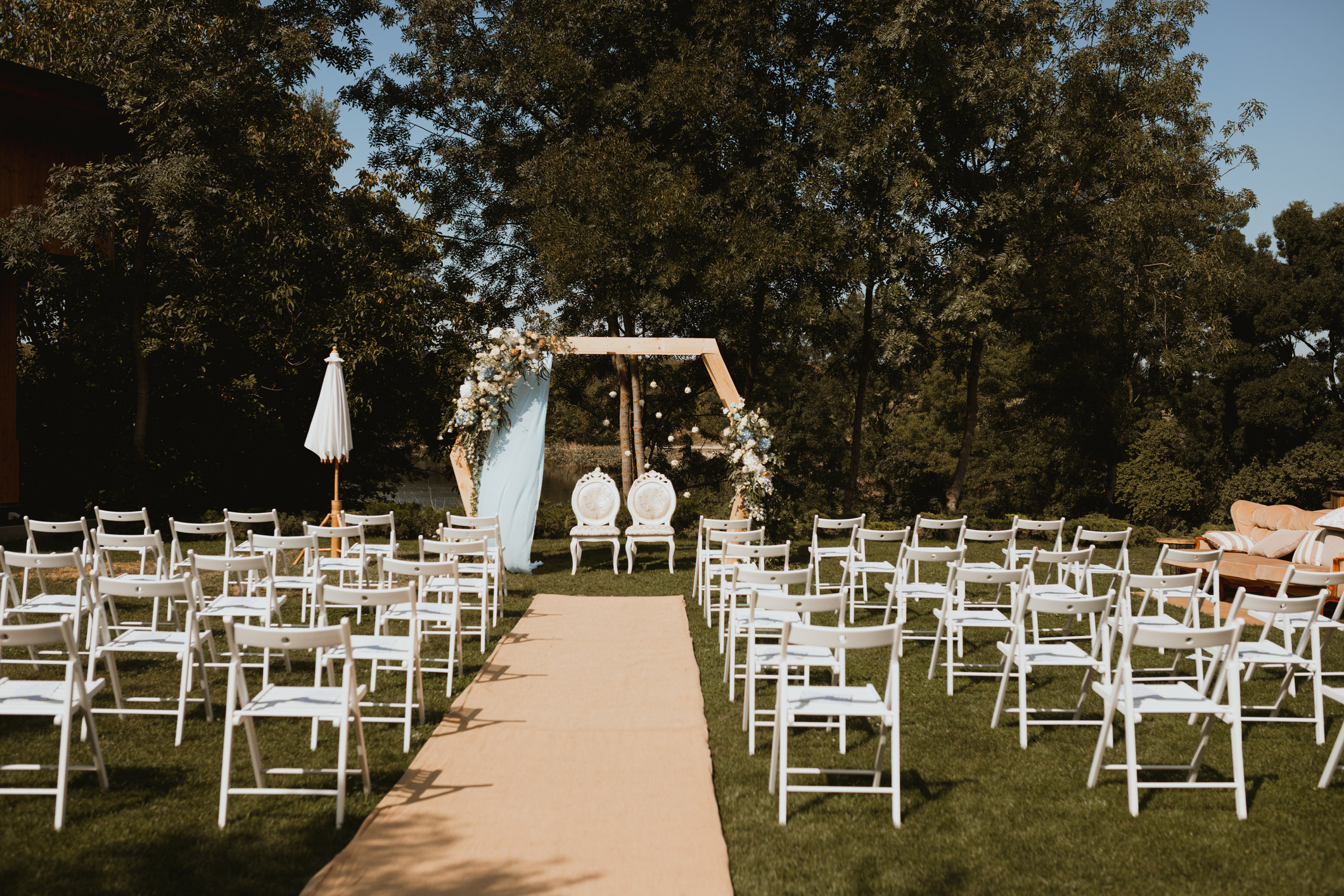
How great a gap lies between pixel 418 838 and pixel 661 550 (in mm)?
10185

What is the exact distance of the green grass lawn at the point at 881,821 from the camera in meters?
3.86

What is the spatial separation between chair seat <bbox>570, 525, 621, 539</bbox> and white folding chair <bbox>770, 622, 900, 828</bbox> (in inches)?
291

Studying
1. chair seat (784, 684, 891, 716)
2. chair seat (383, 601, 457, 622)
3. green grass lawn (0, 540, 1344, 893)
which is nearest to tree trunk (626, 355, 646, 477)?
chair seat (383, 601, 457, 622)

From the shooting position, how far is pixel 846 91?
649 inches

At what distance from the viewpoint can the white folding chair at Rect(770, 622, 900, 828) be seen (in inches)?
172

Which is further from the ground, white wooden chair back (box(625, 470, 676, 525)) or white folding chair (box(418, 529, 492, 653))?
white wooden chair back (box(625, 470, 676, 525))

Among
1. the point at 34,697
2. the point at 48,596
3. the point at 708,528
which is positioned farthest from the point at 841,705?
the point at 708,528

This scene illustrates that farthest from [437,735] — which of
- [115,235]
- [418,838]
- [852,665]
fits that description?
[115,235]

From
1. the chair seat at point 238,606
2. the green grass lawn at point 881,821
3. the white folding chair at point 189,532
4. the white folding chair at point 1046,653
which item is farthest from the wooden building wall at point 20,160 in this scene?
the white folding chair at point 1046,653

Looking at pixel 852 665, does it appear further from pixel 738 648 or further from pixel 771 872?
pixel 771 872

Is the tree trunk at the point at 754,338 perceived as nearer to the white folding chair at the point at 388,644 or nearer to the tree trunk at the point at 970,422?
the tree trunk at the point at 970,422

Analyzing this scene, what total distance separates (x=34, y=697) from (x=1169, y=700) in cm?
527

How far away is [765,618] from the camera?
6562 millimetres

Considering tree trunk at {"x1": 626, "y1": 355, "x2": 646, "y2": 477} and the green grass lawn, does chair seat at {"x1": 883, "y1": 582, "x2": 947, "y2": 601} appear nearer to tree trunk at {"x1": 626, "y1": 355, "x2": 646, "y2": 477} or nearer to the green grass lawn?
the green grass lawn
